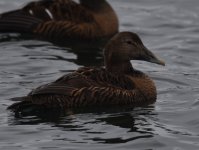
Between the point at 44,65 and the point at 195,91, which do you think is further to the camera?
the point at 44,65

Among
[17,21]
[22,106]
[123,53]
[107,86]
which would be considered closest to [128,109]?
[107,86]

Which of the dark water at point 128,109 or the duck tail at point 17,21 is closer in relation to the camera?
the dark water at point 128,109

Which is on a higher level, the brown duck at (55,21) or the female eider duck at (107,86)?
the brown duck at (55,21)

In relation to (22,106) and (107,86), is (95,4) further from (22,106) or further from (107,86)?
(22,106)

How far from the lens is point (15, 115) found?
1281cm

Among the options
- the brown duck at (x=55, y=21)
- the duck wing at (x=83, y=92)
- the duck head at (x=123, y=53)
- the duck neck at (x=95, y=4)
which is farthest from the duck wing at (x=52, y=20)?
the duck wing at (x=83, y=92)

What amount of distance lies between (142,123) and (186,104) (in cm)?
117

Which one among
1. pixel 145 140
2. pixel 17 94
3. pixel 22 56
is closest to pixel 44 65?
pixel 22 56

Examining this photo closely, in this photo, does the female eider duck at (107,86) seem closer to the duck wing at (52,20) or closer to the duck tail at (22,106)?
the duck tail at (22,106)

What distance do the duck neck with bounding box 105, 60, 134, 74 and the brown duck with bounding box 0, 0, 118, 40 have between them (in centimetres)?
403

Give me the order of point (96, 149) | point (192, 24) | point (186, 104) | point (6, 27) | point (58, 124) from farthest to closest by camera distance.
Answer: point (192, 24), point (6, 27), point (186, 104), point (58, 124), point (96, 149)

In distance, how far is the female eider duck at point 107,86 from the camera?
12938 millimetres

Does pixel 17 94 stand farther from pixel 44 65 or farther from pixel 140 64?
pixel 140 64

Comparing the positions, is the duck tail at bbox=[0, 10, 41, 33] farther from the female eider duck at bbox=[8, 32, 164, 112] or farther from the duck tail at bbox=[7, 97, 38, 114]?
the duck tail at bbox=[7, 97, 38, 114]
